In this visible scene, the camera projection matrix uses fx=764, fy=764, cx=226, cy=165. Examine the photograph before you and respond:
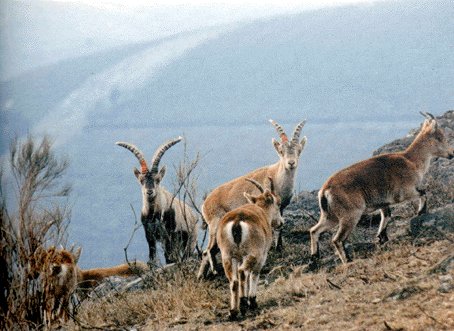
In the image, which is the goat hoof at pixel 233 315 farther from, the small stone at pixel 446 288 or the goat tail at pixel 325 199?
the goat tail at pixel 325 199

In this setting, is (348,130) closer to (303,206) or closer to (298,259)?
(303,206)

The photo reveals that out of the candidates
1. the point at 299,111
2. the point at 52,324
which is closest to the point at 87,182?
the point at 299,111

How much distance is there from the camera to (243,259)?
27.2 feet

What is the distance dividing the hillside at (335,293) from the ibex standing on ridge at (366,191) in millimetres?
398

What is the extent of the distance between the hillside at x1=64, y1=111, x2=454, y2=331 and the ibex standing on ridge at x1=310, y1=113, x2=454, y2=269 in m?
0.40

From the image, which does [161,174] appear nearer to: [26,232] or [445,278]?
[26,232]

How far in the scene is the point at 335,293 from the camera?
8.54 m

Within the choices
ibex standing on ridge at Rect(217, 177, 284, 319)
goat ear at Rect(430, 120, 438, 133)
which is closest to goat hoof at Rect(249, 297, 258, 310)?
ibex standing on ridge at Rect(217, 177, 284, 319)

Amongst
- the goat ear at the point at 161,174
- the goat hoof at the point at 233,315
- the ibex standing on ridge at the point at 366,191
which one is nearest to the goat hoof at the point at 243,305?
the goat hoof at the point at 233,315

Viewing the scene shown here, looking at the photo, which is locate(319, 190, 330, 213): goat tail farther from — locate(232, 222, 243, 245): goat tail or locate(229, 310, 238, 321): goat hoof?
locate(229, 310, 238, 321): goat hoof

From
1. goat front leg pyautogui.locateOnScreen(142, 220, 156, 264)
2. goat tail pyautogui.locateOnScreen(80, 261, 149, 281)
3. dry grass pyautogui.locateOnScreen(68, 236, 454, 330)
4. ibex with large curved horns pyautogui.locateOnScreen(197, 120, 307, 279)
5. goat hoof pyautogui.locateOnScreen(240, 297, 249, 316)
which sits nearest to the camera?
dry grass pyautogui.locateOnScreen(68, 236, 454, 330)

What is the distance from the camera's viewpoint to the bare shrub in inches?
316

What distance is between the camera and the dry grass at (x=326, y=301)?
23.5ft

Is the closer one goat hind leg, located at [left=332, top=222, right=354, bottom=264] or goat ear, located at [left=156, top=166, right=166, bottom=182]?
goat hind leg, located at [left=332, top=222, right=354, bottom=264]
